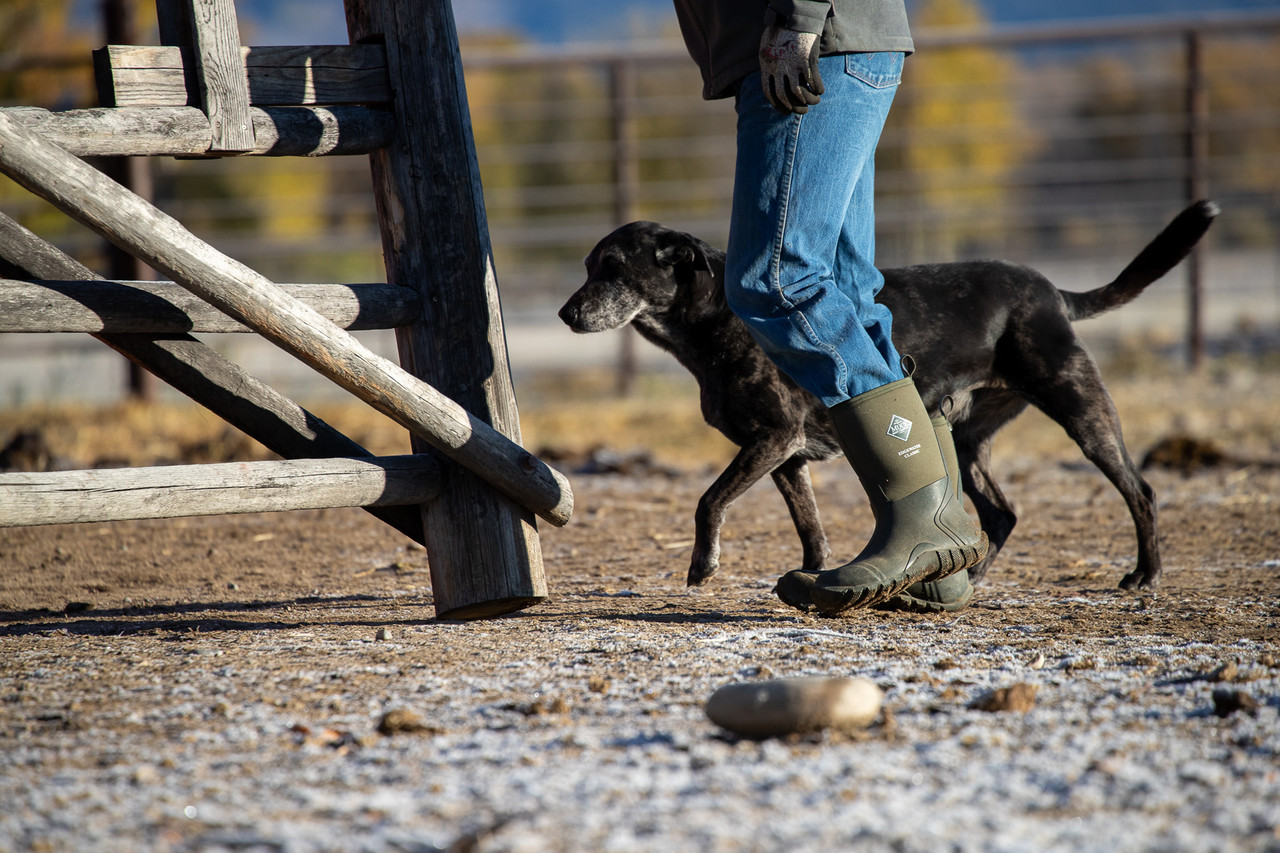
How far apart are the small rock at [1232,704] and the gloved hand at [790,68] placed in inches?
59.0

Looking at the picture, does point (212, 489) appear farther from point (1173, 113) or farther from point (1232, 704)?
point (1173, 113)

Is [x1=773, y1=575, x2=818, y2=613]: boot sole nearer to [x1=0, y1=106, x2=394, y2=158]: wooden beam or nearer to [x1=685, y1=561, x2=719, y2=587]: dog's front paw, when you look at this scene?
[x1=685, y1=561, x2=719, y2=587]: dog's front paw

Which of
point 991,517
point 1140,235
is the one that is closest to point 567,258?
point 1140,235

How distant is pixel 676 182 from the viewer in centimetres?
2016

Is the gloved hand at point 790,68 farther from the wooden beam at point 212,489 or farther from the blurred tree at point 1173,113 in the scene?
the blurred tree at point 1173,113

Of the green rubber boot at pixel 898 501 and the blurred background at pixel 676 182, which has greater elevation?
the blurred background at pixel 676 182

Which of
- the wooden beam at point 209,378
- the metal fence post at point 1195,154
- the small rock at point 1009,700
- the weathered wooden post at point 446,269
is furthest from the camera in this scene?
the metal fence post at point 1195,154

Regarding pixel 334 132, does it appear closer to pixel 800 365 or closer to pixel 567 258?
pixel 800 365

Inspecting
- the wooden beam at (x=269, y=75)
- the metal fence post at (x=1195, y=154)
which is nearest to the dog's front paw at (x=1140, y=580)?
the wooden beam at (x=269, y=75)

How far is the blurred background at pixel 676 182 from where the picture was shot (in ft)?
30.0

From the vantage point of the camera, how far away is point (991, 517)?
3.89m

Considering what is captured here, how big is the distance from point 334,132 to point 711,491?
146cm

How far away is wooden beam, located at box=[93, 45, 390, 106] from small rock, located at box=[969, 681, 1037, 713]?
212 centimetres

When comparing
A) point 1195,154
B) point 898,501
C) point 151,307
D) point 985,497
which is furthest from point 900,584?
point 1195,154
